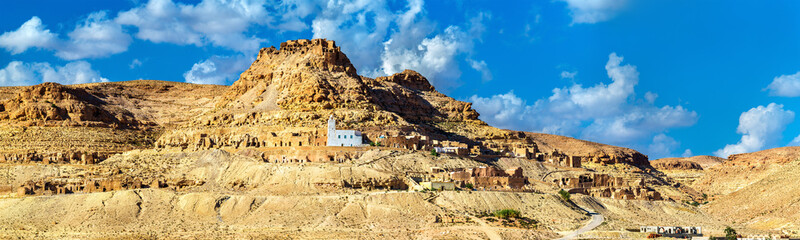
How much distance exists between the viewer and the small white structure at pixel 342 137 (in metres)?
108

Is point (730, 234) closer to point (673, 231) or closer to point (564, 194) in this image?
point (673, 231)

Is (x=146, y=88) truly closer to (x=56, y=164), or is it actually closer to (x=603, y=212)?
(x=56, y=164)

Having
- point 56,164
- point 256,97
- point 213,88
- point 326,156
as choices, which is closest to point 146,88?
point 213,88

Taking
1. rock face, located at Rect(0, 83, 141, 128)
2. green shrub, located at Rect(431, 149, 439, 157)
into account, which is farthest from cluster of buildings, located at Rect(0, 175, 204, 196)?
rock face, located at Rect(0, 83, 141, 128)

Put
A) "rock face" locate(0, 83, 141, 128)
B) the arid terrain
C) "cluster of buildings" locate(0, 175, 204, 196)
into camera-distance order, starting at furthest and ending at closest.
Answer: "rock face" locate(0, 83, 141, 128) < "cluster of buildings" locate(0, 175, 204, 196) < the arid terrain

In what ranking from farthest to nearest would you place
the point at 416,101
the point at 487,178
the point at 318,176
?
the point at 416,101, the point at 487,178, the point at 318,176

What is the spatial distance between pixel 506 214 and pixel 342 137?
83.2ft

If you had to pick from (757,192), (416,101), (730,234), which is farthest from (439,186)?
(416,101)

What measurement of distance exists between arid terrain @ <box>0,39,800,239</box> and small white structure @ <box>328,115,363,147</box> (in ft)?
3.87

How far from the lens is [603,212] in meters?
98.9

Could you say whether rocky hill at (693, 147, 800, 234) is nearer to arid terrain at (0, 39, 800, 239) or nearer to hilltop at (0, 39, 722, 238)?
arid terrain at (0, 39, 800, 239)

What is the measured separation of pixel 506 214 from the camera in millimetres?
89188

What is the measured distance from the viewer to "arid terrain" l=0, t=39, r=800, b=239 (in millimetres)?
88188

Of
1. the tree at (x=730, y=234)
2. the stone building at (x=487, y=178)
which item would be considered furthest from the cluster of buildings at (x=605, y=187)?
the tree at (x=730, y=234)
